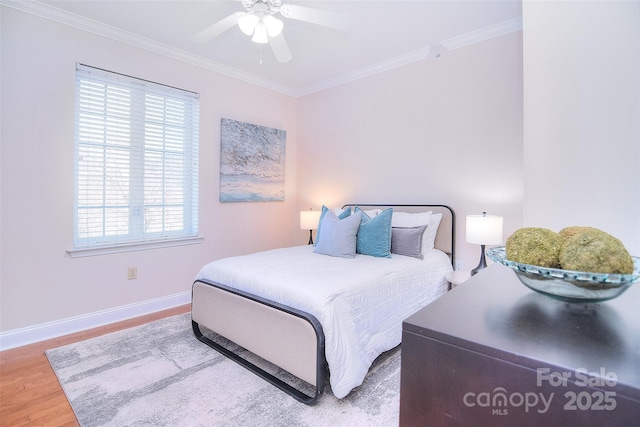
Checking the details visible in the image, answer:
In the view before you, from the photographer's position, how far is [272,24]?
2.09 metres

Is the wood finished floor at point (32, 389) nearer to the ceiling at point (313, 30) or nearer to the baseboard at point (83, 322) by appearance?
the baseboard at point (83, 322)

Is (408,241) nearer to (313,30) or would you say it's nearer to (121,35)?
(313,30)

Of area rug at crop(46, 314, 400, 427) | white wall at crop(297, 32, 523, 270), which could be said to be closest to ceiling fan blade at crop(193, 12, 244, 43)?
white wall at crop(297, 32, 523, 270)

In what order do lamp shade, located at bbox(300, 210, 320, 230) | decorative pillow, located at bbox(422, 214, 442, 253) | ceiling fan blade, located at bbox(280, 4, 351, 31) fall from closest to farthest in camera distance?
ceiling fan blade, located at bbox(280, 4, 351, 31), decorative pillow, located at bbox(422, 214, 442, 253), lamp shade, located at bbox(300, 210, 320, 230)

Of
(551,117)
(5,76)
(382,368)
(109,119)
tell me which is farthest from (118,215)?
(551,117)

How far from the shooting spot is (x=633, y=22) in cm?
114

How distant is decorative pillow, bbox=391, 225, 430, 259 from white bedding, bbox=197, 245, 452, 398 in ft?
0.30

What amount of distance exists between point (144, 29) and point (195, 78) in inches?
26.4

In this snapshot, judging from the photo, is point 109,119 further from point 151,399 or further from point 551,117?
point 551,117

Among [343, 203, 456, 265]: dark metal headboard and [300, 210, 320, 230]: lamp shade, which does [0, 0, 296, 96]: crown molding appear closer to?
[300, 210, 320, 230]: lamp shade

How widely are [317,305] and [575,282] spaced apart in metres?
1.35

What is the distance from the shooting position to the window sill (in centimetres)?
276

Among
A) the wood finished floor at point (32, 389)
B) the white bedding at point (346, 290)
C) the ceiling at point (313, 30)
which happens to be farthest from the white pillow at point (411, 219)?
the wood finished floor at point (32, 389)

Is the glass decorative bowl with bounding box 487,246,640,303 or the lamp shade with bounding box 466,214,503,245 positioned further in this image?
the lamp shade with bounding box 466,214,503,245
